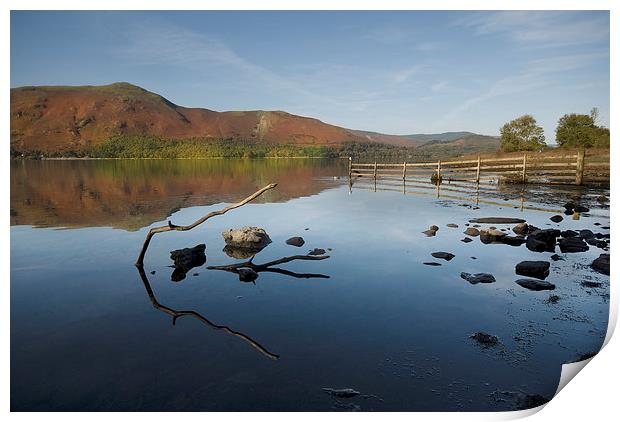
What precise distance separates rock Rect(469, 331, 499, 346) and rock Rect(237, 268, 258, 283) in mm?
4990

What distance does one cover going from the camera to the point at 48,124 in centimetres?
14038

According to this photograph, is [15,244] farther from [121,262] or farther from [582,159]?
[582,159]

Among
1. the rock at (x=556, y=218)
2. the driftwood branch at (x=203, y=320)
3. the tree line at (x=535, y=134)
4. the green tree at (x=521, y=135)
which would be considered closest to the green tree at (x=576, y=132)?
the tree line at (x=535, y=134)

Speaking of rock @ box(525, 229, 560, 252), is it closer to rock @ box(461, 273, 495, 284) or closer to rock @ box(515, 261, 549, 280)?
rock @ box(515, 261, 549, 280)

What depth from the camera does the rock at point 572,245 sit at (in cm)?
1048

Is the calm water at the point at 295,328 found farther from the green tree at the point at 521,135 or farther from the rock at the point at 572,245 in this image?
the green tree at the point at 521,135

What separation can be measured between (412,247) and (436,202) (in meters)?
11.3

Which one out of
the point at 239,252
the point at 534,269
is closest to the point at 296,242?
the point at 239,252

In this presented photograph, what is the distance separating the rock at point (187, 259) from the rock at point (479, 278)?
6794 mm

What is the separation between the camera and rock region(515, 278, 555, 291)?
7789 mm

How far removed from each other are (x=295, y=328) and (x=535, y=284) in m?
5.35

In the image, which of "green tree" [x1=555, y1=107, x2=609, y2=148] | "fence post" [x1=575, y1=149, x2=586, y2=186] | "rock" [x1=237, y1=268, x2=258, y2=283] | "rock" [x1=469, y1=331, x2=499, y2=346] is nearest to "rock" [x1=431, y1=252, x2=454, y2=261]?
"rock" [x1=469, y1=331, x2=499, y2=346]

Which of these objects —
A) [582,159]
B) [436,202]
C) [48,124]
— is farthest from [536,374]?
[48,124]

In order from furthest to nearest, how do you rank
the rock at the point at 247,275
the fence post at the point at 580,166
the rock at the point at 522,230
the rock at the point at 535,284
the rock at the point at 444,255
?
1. the fence post at the point at 580,166
2. the rock at the point at 522,230
3. the rock at the point at 444,255
4. the rock at the point at 247,275
5. the rock at the point at 535,284
